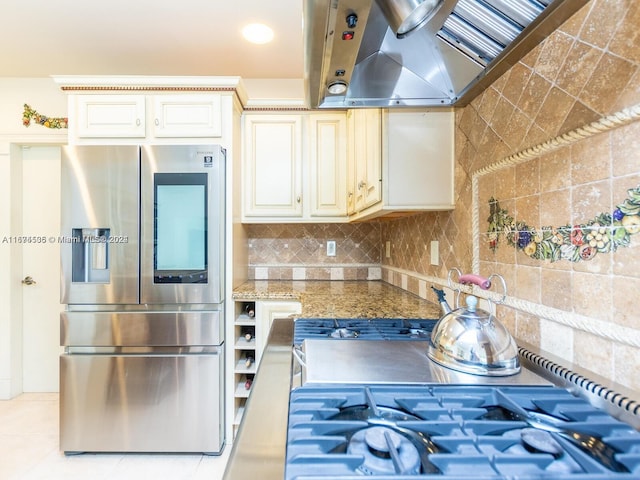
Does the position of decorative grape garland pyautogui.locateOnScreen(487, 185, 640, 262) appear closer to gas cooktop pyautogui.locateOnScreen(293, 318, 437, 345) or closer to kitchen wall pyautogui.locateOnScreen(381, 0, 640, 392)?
kitchen wall pyautogui.locateOnScreen(381, 0, 640, 392)

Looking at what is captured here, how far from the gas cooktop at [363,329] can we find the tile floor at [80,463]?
1.16 metres

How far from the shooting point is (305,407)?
582 millimetres

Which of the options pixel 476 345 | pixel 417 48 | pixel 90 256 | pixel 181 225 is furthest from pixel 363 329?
pixel 90 256

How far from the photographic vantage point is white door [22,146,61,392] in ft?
8.32

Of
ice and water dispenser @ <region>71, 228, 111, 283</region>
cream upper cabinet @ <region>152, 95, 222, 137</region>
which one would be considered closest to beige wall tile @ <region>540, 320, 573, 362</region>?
cream upper cabinet @ <region>152, 95, 222, 137</region>

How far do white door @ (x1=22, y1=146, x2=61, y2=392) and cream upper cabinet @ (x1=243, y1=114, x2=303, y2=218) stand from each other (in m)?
1.69

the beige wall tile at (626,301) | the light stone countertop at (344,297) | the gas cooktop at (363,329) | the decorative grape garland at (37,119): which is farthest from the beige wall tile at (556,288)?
the decorative grape garland at (37,119)

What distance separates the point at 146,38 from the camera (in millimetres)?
1977

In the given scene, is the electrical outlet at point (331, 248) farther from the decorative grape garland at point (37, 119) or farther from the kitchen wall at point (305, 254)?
the decorative grape garland at point (37, 119)

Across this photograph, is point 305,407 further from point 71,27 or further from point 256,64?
point 71,27

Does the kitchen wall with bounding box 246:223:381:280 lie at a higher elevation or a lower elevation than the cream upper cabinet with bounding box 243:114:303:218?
lower

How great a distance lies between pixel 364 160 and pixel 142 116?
1.38 m

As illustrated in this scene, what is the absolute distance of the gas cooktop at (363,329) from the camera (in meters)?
1.03

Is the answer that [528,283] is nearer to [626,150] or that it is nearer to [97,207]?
[626,150]
